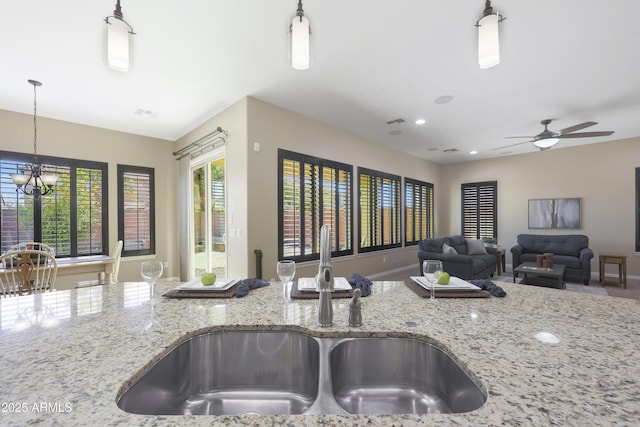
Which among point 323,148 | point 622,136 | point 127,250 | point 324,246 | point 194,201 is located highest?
point 622,136

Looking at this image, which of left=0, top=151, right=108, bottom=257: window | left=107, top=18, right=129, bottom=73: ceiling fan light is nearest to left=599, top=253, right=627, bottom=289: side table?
left=107, top=18, right=129, bottom=73: ceiling fan light

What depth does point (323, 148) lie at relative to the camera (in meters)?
4.32

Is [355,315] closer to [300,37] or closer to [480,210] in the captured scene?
[300,37]

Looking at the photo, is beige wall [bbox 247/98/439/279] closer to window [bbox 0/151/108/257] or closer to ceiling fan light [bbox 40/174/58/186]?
ceiling fan light [bbox 40/174/58/186]

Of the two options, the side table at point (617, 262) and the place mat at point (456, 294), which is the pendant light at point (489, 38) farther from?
the side table at point (617, 262)

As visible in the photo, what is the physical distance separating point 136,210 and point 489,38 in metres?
5.41

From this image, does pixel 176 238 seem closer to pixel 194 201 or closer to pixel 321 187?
pixel 194 201

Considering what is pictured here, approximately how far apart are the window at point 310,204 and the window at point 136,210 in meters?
2.84

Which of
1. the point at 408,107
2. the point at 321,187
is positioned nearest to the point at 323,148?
the point at 321,187

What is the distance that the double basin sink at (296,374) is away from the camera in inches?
35.1

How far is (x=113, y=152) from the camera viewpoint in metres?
4.57

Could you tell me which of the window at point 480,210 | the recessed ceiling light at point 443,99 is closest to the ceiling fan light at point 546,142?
the recessed ceiling light at point 443,99

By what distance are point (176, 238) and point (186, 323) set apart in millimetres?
4734

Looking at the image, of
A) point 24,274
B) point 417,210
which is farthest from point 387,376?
point 417,210
